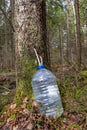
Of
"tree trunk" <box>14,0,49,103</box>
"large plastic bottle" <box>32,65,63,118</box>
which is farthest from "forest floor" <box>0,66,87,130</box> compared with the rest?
"tree trunk" <box>14,0,49,103</box>

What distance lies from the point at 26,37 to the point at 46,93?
0.76m

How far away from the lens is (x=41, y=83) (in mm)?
2521

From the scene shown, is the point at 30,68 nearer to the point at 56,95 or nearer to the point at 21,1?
the point at 56,95

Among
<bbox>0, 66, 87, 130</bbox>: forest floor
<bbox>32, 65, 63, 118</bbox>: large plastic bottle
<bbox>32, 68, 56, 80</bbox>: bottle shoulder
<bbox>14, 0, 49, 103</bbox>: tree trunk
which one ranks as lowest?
<bbox>0, 66, 87, 130</bbox>: forest floor

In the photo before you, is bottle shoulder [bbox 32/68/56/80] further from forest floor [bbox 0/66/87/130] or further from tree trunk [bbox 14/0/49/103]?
forest floor [bbox 0/66/87/130]

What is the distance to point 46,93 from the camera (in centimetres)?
248

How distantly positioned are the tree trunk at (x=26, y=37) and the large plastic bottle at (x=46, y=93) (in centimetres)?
17

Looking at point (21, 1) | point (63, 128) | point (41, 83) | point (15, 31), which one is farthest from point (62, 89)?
point (21, 1)

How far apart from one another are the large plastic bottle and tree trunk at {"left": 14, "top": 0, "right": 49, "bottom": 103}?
0.17 m

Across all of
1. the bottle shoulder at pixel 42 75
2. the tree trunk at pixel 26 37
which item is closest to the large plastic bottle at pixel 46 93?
the bottle shoulder at pixel 42 75

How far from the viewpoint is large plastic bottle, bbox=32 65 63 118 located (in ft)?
7.95

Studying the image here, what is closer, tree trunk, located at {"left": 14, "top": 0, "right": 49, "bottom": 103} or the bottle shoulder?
the bottle shoulder

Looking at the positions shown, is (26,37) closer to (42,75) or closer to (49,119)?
(42,75)

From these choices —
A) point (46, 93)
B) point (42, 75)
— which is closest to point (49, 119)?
point (46, 93)
